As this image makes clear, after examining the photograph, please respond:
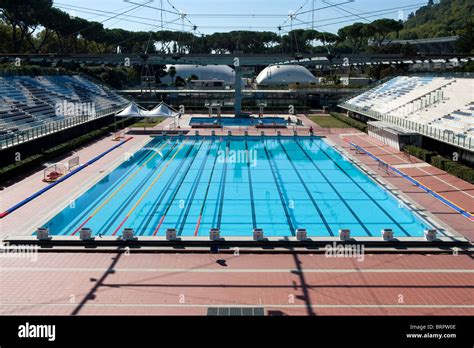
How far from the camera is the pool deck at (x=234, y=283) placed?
11.1 metres

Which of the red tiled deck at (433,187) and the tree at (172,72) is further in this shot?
the tree at (172,72)

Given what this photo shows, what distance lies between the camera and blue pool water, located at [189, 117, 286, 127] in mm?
46000

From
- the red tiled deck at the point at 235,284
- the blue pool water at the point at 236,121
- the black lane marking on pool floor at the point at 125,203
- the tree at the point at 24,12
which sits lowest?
the red tiled deck at the point at 235,284

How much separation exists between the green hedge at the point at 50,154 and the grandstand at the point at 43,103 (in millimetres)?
1113

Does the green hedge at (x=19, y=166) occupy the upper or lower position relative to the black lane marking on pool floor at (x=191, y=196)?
upper

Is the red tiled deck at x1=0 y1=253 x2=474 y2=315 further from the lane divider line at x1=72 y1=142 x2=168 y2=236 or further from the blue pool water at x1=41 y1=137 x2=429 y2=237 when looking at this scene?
the lane divider line at x1=72 y1=142 x2=168 y2=236

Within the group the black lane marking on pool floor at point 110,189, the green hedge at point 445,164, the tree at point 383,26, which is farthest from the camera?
the tree at point 383,26

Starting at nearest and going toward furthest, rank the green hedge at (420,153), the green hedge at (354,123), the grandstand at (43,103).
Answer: the green hedge at (420,153)
the grandstand at (43,103)
the green hedge at (354,123)

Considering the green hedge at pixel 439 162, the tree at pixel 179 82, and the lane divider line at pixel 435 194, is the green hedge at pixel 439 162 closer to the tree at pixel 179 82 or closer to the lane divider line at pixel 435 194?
the lane divider line at pixel 435 194

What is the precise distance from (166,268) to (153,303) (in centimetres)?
222

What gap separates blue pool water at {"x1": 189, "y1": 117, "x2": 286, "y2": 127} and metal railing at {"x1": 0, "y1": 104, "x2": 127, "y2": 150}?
9.65 metres

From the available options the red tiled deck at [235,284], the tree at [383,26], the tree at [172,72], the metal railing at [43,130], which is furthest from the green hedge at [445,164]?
the tree at [172,72]
